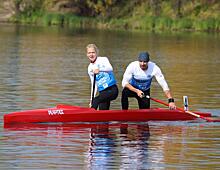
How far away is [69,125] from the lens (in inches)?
848

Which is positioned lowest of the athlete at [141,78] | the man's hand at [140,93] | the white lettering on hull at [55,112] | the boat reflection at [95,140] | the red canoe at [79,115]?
the boat reflection at [95,140]

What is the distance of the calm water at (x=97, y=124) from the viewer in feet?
56.0

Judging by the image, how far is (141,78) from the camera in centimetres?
2172

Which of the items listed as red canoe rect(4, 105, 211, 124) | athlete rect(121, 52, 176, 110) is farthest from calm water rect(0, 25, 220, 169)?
athlete rect(121, 52, 176, 110)

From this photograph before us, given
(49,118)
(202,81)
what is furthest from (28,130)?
(202,81)

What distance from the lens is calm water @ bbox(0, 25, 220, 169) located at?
56.0 feet

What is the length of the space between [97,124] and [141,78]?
1475mm

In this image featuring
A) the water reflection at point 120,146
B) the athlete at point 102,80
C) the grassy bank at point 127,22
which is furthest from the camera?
the grassy bank at point 127,22

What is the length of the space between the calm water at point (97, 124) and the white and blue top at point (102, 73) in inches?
36.7

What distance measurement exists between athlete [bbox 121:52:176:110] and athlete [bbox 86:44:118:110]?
0.33m

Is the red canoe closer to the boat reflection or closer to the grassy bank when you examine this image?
the boat reflection

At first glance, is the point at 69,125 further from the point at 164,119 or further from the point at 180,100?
the point at 180,100

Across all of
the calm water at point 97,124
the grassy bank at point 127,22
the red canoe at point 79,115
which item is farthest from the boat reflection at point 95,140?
the grassy bank at point 127,22

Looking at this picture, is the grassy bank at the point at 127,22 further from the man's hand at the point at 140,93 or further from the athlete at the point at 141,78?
the man's hand at the point at 140,93
